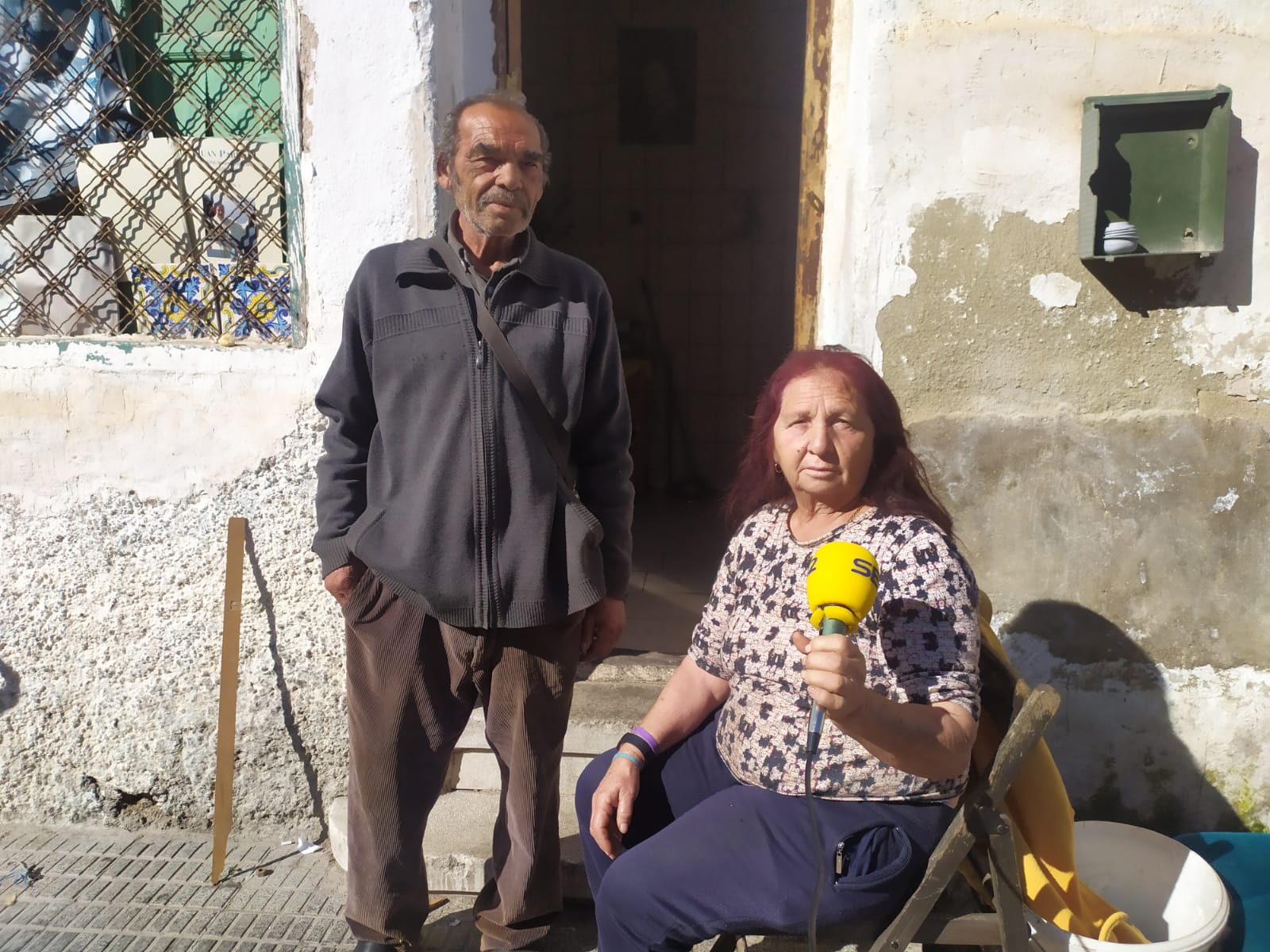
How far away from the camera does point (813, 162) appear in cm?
288

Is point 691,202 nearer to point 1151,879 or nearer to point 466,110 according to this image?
point 466,110

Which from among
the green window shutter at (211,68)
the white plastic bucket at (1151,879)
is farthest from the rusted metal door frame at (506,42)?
the white plastic bucket at (1151,879)

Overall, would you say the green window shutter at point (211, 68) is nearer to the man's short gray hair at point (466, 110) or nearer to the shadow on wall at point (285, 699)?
the man's short gray hair at point (466, 110)

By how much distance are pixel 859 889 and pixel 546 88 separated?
18.8 ft

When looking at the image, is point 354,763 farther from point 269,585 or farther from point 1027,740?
point 1027,740

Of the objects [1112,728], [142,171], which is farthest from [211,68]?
[1112,728]

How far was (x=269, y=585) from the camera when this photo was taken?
2.98 meters

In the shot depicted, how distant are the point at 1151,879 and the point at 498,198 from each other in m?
2.10

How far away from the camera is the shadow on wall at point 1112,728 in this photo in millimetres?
2830

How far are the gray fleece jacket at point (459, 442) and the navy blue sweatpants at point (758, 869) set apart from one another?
57cm

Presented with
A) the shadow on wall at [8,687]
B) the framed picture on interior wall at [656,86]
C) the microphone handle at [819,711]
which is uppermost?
the framed picture on interior wall at [656,86]

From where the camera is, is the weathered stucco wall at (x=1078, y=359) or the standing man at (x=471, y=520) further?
the weathered stucco wall at (x=1078, y=359)

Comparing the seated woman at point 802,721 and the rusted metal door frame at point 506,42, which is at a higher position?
the rusted metal door frame at point 506,42

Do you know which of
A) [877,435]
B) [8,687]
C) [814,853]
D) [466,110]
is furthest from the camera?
[8,687]
